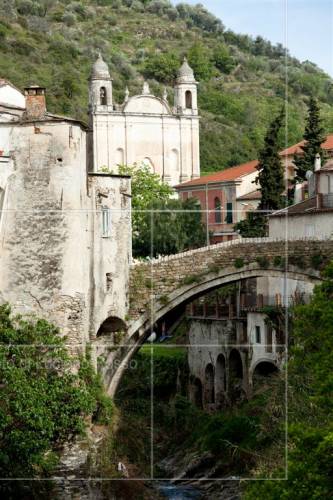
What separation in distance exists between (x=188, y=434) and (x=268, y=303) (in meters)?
4.39

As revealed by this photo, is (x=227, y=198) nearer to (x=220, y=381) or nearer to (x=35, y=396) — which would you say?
(x=220, y=381)

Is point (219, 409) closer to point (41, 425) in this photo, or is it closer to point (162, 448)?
point (162, 448)

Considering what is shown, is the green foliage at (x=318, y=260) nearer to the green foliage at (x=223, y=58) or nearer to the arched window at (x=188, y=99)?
the arched window at (x=188, y=99)

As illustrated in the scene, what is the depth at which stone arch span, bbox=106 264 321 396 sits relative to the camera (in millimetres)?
33625

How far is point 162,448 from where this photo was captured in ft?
127

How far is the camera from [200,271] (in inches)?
1353

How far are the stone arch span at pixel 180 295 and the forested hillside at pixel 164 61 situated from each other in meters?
35.9

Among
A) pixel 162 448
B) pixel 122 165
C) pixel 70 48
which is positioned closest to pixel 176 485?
pixel 162 448

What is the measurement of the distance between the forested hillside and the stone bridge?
35.9 metres

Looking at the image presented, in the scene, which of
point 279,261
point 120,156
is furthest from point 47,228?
point 120,156

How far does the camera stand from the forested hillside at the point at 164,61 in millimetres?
77438

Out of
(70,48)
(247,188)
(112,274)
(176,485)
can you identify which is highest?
(70,48)

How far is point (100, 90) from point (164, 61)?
21.5 meters

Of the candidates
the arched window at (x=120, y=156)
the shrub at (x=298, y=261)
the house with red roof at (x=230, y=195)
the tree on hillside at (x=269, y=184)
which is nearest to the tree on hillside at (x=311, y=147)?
the house with red roof at (x=230, y=195)
